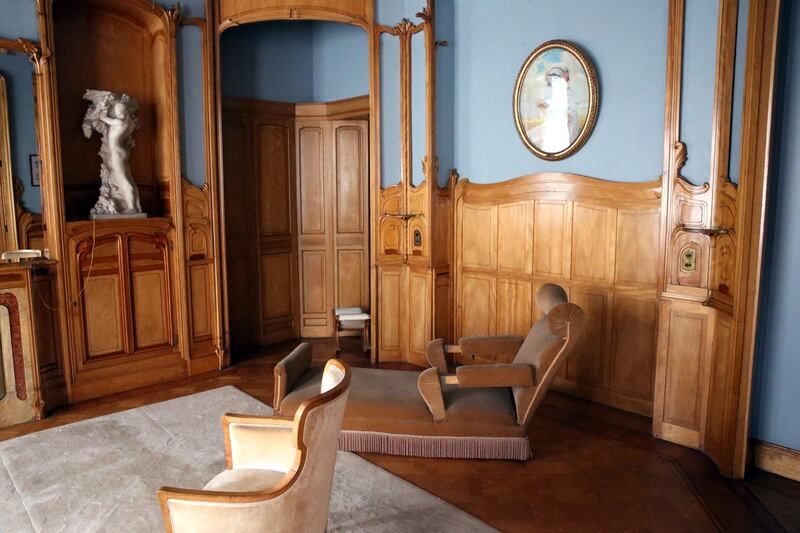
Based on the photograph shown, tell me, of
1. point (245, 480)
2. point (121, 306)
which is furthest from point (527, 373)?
point (121, 306)

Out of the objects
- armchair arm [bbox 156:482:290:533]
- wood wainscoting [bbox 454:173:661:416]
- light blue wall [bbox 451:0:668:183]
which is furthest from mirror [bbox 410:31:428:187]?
armchair arm [bbox 156:482:290:533]

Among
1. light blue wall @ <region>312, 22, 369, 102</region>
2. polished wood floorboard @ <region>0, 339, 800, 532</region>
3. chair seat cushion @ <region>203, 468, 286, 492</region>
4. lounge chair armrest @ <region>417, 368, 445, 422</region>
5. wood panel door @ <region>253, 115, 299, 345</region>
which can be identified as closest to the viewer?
chair seat cushion @ <region>203, 468, 286, 492</region>

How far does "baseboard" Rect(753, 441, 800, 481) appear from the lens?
331cm

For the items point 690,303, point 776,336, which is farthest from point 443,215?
point 776,336

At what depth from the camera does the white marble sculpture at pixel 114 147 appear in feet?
15.6

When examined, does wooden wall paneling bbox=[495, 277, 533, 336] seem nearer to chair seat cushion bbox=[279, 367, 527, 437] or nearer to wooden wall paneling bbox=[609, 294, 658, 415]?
wooden wall paneling bbox=[609, 294, 658, 415]

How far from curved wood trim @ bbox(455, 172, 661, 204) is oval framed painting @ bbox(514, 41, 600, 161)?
0.19 meters

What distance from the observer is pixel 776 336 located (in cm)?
335

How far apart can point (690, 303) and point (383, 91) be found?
3.15m

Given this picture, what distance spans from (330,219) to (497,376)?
354 cm

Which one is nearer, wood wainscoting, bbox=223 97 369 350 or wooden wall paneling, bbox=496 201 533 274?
wooden wall paneling, bbox=496 201 533 274

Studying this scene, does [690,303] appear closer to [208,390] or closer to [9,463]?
[208,390]

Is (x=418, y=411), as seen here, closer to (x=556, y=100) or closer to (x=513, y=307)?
(x=513, y=307)

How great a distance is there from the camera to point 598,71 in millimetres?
4277
